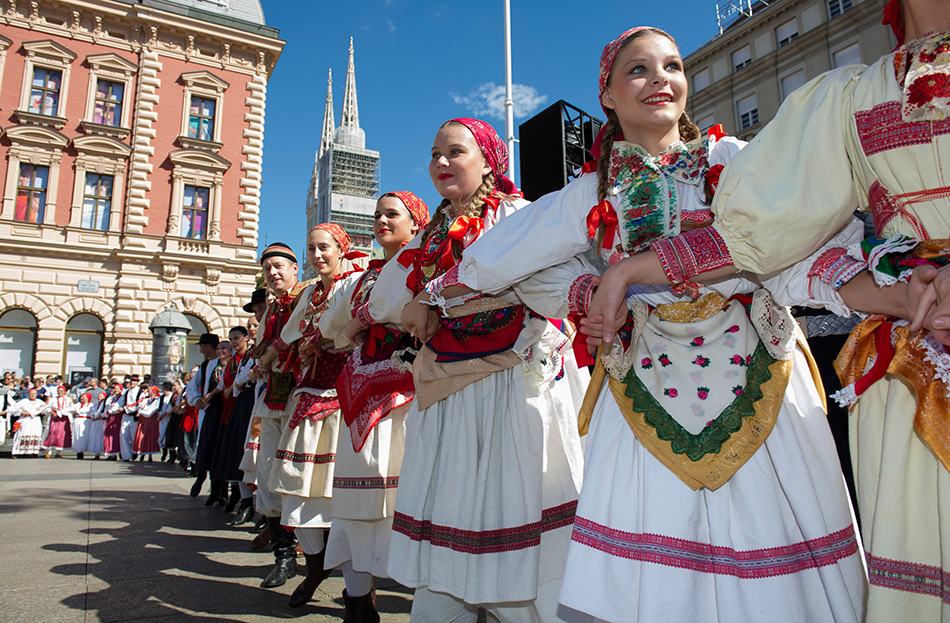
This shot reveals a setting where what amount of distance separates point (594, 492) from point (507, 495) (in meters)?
0.65

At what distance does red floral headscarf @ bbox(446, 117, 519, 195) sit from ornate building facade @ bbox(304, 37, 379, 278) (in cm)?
8015

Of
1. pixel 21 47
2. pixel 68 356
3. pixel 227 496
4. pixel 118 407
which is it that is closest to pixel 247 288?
pixel 68 356

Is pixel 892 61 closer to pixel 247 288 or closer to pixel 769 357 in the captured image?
pixel 769 357

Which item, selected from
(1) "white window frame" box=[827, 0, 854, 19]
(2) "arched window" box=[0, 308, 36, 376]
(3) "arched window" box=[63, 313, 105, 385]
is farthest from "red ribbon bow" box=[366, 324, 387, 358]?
(1) "white window frame" box=[827, 0, 854, 19]

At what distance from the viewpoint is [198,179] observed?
75.8 feet

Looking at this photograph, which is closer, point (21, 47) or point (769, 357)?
point (769, 357)

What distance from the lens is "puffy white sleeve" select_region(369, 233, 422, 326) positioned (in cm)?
279

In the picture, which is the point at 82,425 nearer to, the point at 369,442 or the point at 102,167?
Result: the point at 102,167

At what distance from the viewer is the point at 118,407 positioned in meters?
14.9

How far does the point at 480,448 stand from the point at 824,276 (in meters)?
1.29

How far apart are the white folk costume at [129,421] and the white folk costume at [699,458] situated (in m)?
15.8

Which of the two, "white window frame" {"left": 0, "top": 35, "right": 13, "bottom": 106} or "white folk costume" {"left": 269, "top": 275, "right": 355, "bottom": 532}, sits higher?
"white window frame" {"left": 0, "top": 35, "right": 13, "bottom": 106}

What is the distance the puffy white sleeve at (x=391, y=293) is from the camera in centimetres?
279

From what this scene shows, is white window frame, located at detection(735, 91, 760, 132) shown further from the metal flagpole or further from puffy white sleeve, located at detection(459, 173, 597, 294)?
puffy white sleeve, located at detection(459, 173, 597, 294)
